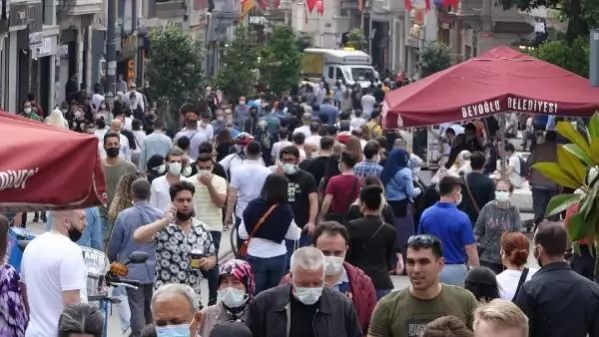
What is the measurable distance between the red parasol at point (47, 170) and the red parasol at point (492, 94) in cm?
1161

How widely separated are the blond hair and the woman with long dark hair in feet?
25.7

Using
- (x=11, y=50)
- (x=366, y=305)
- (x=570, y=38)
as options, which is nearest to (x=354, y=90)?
(x=11, y=50)

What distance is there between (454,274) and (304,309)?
518 centimetres

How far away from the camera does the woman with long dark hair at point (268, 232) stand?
595 inches

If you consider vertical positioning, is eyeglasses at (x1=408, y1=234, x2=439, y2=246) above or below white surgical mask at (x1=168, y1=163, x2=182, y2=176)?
above

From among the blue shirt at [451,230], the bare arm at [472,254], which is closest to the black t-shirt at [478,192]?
the blue shirt at [451,230]

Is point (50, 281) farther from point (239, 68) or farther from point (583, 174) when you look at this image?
point (239, 68)

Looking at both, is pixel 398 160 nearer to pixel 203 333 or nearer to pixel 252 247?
pixel 252 247

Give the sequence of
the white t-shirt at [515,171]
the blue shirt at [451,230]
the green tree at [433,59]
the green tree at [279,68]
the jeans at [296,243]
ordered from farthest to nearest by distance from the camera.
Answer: the green tree at [433,59]
the green tree at [279,68]
the white t-shirt at [515,171]
the jeans at [296,243]
the blue shirt at [451,230]

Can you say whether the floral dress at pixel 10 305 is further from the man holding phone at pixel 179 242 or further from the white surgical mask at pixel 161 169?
the white surgical mask at pixel 161 169

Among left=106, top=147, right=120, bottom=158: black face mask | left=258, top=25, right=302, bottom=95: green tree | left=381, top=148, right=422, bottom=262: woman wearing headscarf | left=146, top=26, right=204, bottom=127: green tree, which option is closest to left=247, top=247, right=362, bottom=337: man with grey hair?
left=106, top=147, right=120, bottom=158: black face mask

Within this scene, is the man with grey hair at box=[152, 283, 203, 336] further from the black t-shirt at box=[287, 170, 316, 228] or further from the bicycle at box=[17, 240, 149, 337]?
the black t-shirt at box=[287, 170, 316, 228]

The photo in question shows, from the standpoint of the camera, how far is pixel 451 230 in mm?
14117

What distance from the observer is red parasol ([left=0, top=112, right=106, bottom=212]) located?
847 cm
